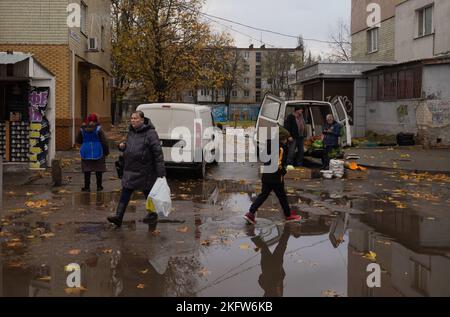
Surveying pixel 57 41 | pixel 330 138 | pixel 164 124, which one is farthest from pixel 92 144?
pixel 57 41

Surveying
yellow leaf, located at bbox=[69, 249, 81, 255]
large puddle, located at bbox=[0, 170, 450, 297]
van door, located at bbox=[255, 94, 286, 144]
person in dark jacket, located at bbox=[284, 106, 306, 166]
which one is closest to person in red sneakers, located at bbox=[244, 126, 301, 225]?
large puddle, located at bbox=[0, 170, 450, 297]

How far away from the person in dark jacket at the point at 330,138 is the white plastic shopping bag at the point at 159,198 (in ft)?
25.2

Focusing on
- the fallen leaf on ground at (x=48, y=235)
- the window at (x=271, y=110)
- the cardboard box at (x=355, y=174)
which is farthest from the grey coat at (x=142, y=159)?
the window at (x=271, y=110)

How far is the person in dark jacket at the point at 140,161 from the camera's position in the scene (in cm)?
788

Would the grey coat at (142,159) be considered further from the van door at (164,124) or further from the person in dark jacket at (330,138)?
the person in dark jacket at (330,138)

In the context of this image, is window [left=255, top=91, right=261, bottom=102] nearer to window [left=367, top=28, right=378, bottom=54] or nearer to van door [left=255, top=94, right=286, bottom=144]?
window [left=367, top=28, right=378, bottom=54]

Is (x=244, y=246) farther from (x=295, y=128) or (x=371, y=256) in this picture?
(x=295, y=128)

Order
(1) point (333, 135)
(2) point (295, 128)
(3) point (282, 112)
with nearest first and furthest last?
(1) point (333, 135) → (2) point (295, 128) → (3) point (282, 112)

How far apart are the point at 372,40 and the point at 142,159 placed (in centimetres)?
2658

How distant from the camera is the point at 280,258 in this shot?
638 cm

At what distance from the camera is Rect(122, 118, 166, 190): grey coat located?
25.9 ft

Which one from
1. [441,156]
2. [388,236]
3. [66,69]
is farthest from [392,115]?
[388,236]

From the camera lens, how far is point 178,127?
12906mm

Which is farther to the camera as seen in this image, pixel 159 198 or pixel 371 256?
pixel 159 198
